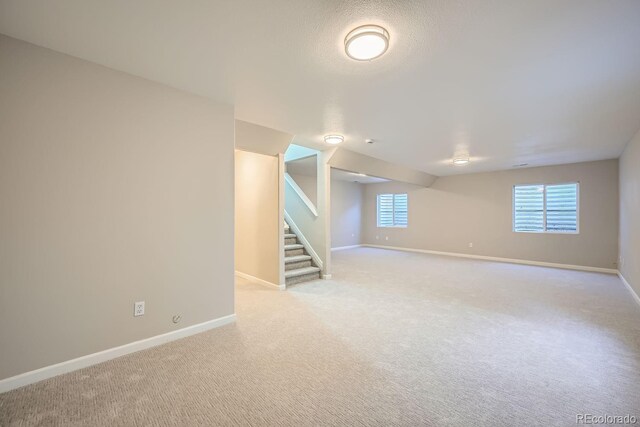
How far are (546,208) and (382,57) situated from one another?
21.7 ft

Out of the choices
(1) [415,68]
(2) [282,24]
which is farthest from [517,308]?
(2) [282,24]

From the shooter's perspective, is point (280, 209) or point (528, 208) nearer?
point (280, 209)

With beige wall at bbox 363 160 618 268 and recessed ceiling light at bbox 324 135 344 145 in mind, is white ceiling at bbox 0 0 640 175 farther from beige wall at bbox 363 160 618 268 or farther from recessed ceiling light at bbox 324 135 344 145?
beige wall at bbox 363 160 618 268

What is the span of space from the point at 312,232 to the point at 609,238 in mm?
6163

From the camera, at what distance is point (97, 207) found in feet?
6.66

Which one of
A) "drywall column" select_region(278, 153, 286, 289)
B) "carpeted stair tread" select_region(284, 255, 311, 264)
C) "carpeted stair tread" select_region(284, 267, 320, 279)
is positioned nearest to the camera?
"drywall column" select_region(278, 153, 286, 289)

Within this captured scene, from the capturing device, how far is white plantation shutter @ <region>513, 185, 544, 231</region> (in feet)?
20.5

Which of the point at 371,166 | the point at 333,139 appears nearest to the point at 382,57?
the point at 333,139

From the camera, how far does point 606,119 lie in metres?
3.08

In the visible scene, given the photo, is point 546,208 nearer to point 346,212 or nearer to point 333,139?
point 346,212

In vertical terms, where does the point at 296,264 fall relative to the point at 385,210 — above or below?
below

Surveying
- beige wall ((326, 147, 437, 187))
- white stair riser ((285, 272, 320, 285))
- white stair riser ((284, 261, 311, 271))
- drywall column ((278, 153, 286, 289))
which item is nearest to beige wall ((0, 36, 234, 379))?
drywall column ((278, 153, 286, 289))

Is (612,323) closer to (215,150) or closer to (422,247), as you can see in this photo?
(215,150)

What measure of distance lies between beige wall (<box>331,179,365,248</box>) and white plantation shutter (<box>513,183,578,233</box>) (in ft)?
15.3
